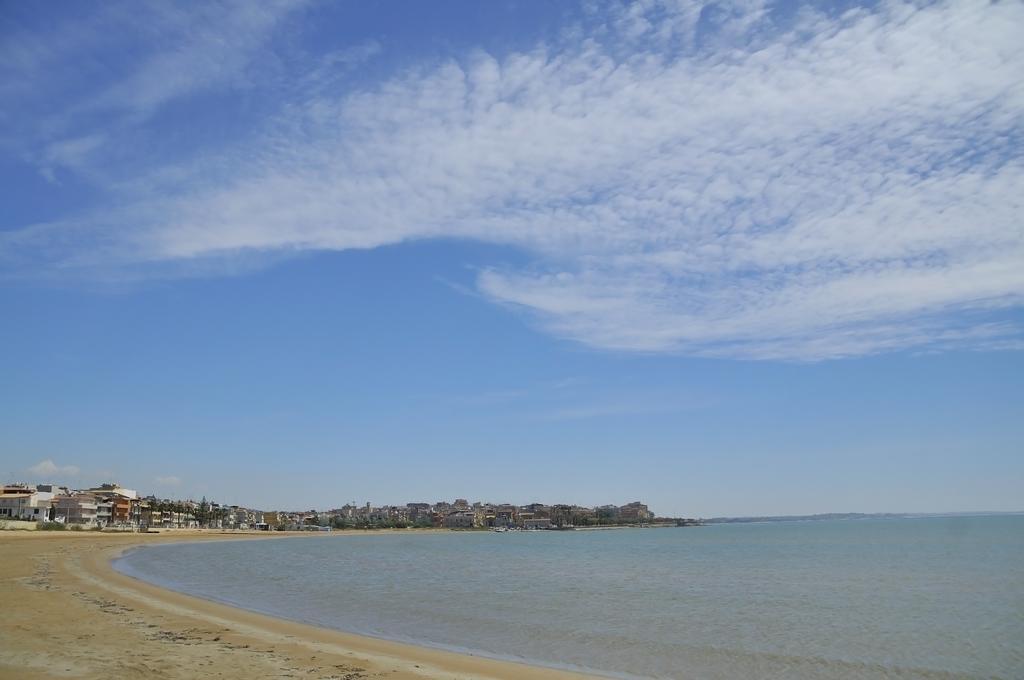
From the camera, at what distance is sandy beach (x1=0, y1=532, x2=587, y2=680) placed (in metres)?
11.8

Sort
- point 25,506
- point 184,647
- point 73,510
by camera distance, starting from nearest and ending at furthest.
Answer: point 184,647, point 25,506, point 73,510

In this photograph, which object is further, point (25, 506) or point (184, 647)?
point (25, 506)

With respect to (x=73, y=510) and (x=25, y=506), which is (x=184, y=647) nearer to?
(x=73, y=510)

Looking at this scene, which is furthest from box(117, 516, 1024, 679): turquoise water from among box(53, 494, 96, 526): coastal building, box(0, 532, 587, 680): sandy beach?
box(53, 494, 96, 526): coastal building

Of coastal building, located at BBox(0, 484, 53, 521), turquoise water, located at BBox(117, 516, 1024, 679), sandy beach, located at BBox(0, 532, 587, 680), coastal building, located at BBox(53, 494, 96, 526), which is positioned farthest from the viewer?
coastal building, located at BBox(53, 494, 96, 526)

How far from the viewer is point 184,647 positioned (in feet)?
46.0

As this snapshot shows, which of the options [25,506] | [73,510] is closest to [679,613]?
[73,510]

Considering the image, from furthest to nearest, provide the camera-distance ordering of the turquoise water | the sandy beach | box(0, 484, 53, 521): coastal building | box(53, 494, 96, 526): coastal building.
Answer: box(53, 494, 96, 526): coastal building → box(0, 484, 53, 521): coastal building → the turquoise water → the sandy beach

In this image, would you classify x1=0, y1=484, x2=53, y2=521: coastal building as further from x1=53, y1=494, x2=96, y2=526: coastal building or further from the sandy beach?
the sandy beach

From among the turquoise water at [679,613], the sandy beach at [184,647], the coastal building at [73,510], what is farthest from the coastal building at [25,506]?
the sandy beach at [184,647]

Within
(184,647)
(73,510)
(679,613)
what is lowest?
(679,613)

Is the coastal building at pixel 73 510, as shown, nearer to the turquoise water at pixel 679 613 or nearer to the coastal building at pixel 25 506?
the coastal building at pixel 25 506

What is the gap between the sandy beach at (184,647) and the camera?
1178 centimetres

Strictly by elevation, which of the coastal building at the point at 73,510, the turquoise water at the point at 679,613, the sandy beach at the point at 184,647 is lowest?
the turquoise water at the point at 679,613
